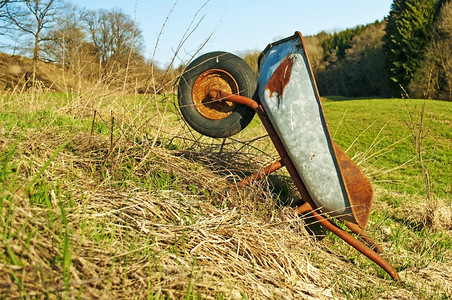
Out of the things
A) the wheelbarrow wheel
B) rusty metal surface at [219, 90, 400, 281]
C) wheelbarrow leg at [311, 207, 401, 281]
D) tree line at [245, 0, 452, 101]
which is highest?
tree line at [245, 0, 452, 101]

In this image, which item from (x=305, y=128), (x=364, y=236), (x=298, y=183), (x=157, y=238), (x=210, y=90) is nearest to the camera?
(x=157, y=238)

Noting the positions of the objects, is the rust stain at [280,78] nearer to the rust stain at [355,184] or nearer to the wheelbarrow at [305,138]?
the wheelbarrow at [305,138]

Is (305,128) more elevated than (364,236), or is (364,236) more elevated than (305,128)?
(305,128)

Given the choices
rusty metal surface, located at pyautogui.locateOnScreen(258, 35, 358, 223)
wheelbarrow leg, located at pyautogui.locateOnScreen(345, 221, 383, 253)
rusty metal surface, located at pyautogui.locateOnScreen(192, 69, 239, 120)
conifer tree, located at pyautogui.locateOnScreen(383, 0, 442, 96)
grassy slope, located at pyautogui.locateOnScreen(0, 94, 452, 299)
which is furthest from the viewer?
conifer tree, located at pyautogui.locateOnScreen(383, 0, 442, 96)

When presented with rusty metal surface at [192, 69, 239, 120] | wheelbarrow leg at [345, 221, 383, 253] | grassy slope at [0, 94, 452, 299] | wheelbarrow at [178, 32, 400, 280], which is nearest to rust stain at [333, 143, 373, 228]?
wheelbarrow at [178, 32, 400, 280]

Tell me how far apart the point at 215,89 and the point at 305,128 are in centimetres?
78

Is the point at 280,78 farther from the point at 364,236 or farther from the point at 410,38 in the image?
the point at 410,38

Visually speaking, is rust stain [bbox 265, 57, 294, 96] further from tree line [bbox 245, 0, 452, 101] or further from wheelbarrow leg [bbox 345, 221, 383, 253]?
tree line [bbox 245, 0, 452, 101]

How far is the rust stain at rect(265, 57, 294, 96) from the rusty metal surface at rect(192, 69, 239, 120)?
370 mm

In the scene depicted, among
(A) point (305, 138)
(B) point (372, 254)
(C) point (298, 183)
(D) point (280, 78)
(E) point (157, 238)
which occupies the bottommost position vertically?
(B) point (372, 254)

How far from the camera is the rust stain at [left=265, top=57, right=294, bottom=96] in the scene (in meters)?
2.41

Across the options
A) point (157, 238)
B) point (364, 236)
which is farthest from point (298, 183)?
point (157, 238)

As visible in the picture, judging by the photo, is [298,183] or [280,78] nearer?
[280,78]

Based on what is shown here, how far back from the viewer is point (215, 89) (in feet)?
9.05
